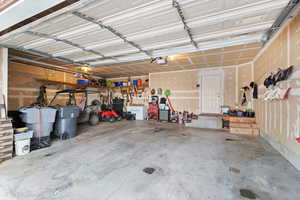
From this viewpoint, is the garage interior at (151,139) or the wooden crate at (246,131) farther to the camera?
the wooden crate at (246,131)

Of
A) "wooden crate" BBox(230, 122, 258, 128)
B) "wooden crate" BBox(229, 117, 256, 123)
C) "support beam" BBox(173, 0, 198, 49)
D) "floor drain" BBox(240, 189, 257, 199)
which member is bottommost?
"floor drain" BBox(240, 189, 257, 199)

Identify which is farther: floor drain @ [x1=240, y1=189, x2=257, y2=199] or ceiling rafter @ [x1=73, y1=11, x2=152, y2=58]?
ceiling rafter @ [x1=73, y1=11, x2=152, y2=58]

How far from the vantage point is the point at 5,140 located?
8.46 feet

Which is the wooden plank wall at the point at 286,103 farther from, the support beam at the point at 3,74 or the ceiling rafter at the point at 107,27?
the support beam at the point at 3,74

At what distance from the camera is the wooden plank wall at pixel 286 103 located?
2.22m

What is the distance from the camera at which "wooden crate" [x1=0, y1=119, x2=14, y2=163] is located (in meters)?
2.54

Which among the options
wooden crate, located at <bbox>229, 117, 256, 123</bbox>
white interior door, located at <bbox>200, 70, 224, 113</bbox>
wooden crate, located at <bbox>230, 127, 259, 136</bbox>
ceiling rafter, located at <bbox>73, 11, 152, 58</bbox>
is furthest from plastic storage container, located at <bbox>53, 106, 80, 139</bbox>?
white interior door, located at <bbox>200, 70, 224, 113</bbox>

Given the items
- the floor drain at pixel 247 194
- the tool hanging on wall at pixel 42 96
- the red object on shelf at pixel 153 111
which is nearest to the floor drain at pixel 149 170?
the floor drain at pixel 247 194

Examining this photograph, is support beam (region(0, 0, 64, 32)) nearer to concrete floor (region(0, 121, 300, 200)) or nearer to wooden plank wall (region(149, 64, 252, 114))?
concrete floor (region(0, 121, 300, 200))

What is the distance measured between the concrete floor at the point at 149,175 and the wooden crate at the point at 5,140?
190 millimetres

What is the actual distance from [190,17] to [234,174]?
274 centimetres

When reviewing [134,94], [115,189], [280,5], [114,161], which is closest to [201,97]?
[134,94]

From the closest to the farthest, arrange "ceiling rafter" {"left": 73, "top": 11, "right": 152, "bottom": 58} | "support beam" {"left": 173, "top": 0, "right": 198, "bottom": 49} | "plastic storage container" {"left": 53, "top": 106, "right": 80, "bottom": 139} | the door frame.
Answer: "support beam" {"left": 173, "top": 0, "right": 198, "bottom": 49}
"ceiling rafter" {"left": 73, "top": 11, "right": 152, "bottom": 58}
"plastic storage container" {"left": 53, "top": 106, "right": 80, "bottom": 139}
the door frame

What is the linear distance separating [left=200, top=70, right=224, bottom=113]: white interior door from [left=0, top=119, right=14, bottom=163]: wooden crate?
6.85 meters
